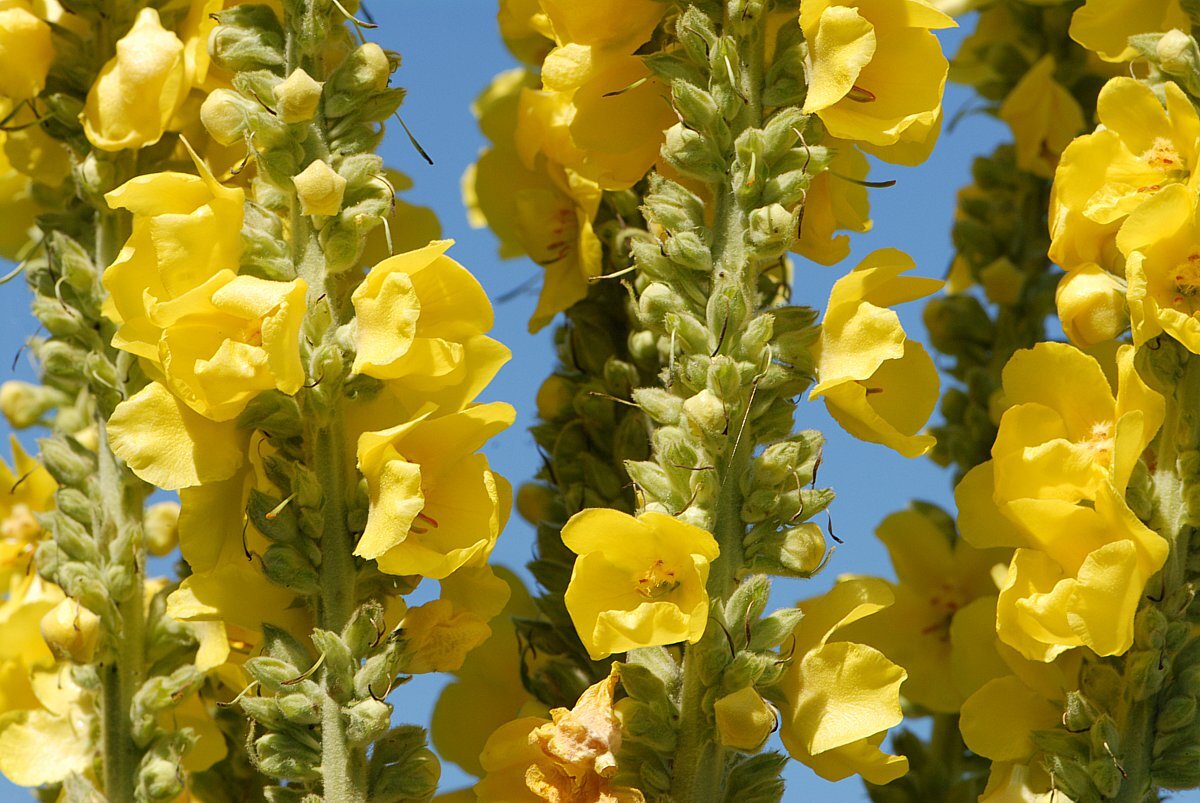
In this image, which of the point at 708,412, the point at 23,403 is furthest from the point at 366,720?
the point at 23,403

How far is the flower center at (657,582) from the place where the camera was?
214 cm

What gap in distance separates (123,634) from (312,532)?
0.70 metres

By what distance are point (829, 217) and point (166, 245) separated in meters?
0.93

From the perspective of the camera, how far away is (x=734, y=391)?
2.14m

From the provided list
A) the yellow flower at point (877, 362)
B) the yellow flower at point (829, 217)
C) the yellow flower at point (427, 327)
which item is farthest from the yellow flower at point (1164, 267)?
the yellow flower at point (427, 327)

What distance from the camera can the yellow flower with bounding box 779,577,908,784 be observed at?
7.42ft

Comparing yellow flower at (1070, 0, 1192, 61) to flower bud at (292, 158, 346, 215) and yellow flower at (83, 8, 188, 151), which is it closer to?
flower bud at (292, 158, 346, 215)

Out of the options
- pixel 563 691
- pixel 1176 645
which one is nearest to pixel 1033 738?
pixel 1176 645

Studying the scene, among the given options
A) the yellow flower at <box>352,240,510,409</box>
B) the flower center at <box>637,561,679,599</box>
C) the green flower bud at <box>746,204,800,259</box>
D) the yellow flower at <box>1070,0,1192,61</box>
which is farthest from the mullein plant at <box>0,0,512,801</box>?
the yellow flower at <box>1070,0,1192,61</box>

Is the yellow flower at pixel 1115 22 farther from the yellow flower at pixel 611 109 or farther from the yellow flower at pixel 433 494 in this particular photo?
the yellow flower at pixel 433 494

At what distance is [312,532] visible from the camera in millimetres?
2199

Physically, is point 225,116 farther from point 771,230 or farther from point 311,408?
point 771,230

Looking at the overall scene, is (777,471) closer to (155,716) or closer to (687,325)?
(687,325)

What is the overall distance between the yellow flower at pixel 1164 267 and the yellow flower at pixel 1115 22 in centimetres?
49
